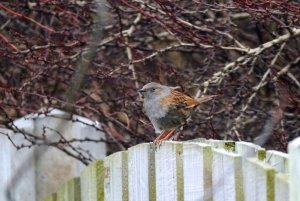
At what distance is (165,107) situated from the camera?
5266mm

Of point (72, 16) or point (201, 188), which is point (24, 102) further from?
point (201, 188)


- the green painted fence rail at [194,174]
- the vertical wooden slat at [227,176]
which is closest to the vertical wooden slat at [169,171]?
the green painted fence rail at [194,174]

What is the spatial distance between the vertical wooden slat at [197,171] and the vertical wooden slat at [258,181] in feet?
0.83

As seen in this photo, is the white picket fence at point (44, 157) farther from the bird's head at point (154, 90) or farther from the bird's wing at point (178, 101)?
the bird's wing at point (178, 101)

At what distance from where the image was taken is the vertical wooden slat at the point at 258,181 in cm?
240

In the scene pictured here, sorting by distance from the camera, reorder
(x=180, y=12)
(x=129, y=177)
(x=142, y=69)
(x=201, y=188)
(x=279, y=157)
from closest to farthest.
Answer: (x=279, y=157) < (x=201, y=188) < (x=129, y=177) < (x=180, y=12) < (x=142, y=69)

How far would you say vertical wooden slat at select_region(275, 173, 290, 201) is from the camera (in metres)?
2.29

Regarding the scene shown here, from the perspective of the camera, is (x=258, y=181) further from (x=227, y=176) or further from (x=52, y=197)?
(x=52, y=197)

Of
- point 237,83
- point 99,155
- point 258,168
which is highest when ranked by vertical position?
point 237,83

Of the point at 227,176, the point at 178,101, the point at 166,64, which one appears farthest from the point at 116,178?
the point at 166,64

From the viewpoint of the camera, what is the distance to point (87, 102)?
5508 millimetres

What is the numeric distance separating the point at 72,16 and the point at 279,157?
3329 mm

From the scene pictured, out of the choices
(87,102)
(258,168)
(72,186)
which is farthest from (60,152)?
(258,168)

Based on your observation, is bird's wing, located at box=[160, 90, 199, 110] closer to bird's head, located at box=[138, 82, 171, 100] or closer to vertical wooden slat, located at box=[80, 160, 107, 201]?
bird's head, located at box=[138, 82, 171, 100]
